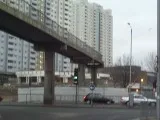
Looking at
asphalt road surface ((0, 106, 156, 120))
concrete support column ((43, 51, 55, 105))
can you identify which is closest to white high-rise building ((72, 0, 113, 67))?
concrete support column ((43, 51, 55, 105))

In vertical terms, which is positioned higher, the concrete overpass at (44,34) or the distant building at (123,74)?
the concrete overpass at (44,34)

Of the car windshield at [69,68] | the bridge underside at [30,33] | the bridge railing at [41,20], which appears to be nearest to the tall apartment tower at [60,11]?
the car windshield at [69,68]

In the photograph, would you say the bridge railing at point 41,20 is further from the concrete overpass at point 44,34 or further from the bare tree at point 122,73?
the bare tree at point 122,73

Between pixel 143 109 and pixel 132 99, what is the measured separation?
89.2 ft

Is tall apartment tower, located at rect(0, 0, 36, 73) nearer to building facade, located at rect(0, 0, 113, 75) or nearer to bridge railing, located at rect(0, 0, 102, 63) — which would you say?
building facade, located at rect(0, 0, 113, 75)

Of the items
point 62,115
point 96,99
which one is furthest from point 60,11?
point 62,115

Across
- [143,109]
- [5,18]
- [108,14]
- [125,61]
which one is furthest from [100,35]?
[143,109]

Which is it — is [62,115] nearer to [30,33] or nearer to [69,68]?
[30,33]

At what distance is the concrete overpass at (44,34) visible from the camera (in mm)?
40500

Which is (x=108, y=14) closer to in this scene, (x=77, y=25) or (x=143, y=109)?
(x=77, y=25)

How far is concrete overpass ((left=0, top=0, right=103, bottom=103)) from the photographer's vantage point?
40500 millimetres

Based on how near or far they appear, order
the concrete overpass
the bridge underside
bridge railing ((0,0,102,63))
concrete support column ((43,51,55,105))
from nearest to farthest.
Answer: bridge railing ((0,0,102,63))
the concrete overpass
the bridge underside
concrete support column ((43,51,55,105))

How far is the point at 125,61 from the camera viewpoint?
123 m

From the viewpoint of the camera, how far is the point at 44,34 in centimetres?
5094
